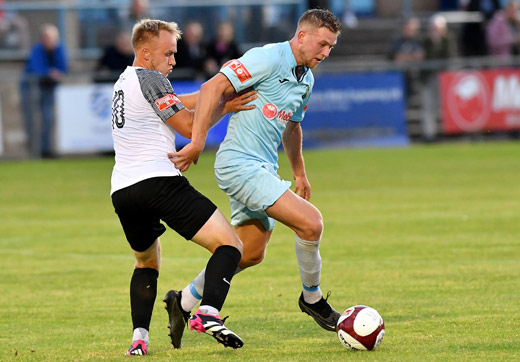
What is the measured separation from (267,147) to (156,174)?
100 cm

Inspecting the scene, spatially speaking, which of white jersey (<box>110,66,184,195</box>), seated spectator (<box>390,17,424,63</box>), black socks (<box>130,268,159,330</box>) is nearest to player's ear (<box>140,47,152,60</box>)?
white jersey (<box>110,66,184,195</box>)

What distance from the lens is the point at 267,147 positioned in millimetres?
7410

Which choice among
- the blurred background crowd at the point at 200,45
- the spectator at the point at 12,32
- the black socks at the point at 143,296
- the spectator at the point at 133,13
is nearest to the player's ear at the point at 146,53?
the black socks at the point at 143,296

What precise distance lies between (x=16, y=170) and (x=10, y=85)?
230cm

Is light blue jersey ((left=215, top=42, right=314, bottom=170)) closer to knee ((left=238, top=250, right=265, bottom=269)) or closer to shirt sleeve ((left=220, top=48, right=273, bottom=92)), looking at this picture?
shirt sleeve ((left=220, top=48, right=273, bottom=92))

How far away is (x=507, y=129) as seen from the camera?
25.4 meters

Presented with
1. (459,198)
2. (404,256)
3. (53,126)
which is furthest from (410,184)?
(53,126)

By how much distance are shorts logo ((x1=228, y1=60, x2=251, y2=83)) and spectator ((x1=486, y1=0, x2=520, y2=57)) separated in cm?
2058

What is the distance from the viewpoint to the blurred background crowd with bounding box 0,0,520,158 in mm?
23344

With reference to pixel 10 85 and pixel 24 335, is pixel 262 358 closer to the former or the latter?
pixel 24 335

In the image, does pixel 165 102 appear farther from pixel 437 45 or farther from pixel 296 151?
pixel 437 45

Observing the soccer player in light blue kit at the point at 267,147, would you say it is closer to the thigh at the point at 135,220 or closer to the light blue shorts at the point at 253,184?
the light blue shorts at the point at 253,184

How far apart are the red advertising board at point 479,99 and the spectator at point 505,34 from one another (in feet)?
5.83

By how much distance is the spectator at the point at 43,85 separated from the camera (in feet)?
76.2
